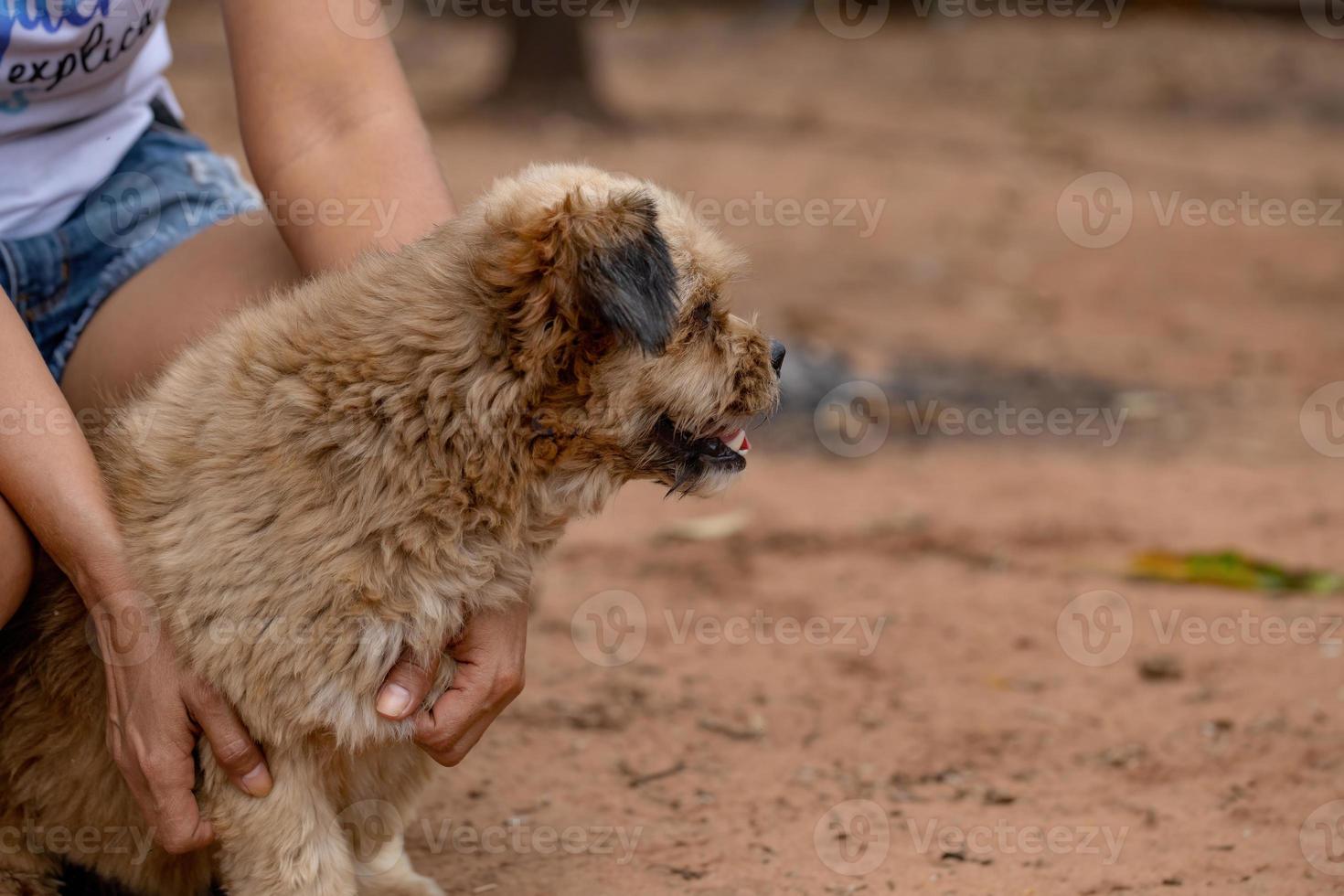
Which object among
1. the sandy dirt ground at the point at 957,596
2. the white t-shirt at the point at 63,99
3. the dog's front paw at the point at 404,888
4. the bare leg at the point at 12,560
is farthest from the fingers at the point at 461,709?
the white t-shirt at the point at 63,99

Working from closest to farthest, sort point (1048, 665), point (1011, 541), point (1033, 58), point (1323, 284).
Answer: point (1048, 665) → point (1011, 541) → point (1323, 284) → point (1033, 58)

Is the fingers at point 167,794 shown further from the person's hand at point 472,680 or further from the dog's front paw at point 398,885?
the dog's front paw at point 398,885

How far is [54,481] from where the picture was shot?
2809 mm

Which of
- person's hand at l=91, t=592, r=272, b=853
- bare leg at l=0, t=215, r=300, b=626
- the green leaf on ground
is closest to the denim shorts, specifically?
bare leg at l=0, t=215, r=300, b=626

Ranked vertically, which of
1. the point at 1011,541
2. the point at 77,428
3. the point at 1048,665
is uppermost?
the point at 77,428

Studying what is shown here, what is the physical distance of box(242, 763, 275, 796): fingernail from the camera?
A: 2.76 meters

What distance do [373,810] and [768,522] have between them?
343 cm

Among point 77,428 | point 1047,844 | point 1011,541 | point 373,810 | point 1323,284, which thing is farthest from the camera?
point 1323,284

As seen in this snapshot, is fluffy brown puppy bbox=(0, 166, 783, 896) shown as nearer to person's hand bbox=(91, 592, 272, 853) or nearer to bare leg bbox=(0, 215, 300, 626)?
person's hand bbox=(91, 592, 272, 853)

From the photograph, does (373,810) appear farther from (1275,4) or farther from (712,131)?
(1275,4)

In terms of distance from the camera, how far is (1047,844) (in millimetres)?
3600

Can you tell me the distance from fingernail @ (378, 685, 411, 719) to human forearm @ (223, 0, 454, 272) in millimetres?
1153

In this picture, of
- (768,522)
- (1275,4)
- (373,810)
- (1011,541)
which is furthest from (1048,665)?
(1275,4)

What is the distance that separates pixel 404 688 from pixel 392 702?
4 cm
